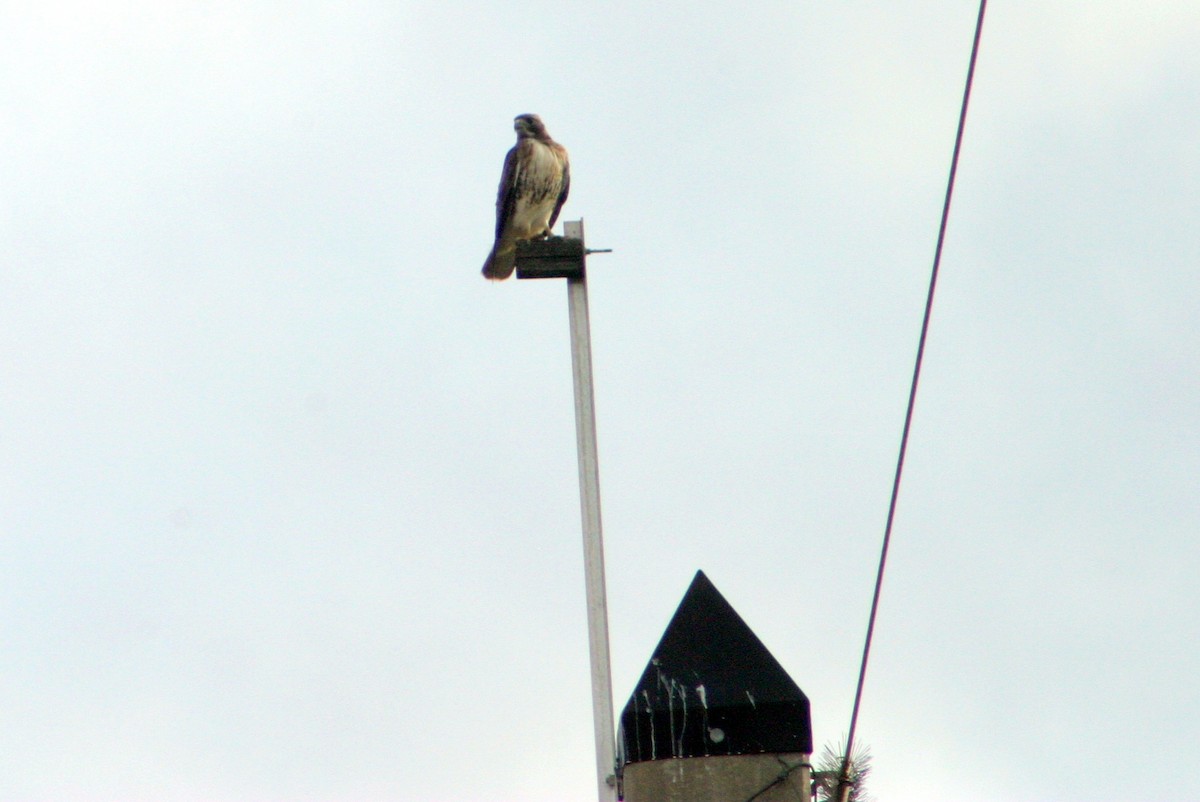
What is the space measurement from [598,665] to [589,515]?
43 centimetres

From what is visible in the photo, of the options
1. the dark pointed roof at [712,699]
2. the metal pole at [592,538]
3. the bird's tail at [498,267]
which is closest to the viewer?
the dark pointed roof at [712,699]

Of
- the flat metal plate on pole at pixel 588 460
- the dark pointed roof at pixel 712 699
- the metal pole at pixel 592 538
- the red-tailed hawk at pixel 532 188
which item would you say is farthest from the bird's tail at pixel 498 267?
the dark pointed roof at pixel 712 699

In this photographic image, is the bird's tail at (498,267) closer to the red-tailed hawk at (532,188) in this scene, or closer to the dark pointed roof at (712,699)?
the red-tailed hawk at (532,188)

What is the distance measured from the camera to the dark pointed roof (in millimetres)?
3463

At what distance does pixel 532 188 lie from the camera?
9.91 meters

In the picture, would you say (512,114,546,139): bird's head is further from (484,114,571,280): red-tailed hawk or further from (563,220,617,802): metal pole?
(563,220,617,802): metal pole

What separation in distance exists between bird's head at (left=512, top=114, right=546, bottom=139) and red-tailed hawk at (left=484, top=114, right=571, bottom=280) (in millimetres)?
10

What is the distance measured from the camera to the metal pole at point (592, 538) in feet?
12.7

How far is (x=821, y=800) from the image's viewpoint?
13.8ft

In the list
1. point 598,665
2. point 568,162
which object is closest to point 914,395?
point 598,665

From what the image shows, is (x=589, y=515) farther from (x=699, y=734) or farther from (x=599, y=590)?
(x=699, y=734)

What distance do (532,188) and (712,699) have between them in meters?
6.77

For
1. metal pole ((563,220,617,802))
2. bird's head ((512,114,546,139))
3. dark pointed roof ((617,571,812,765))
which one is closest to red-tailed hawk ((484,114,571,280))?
bird's head ((512,114,546,139))

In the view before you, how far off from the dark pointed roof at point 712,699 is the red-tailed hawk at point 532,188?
614 centimetres
